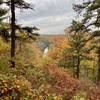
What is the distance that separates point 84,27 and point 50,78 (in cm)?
833

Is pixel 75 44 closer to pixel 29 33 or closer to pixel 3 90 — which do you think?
pixel 29 33

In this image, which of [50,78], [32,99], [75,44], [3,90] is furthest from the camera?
[75,44]

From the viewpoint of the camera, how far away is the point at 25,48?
246ft

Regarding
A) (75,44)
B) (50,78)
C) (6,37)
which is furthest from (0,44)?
(50,78)

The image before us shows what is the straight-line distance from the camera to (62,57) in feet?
206

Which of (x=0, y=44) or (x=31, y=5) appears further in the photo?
(x=0, y=44)

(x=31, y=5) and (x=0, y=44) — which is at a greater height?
(x=31, y=5)

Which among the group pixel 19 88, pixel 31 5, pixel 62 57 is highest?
pixel 31 5

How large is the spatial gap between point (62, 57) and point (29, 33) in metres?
37.7

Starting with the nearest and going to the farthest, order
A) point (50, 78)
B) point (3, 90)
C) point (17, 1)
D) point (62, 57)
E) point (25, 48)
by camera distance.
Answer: point (3, 90) → point (50, 78) → point (17, 1) → point (62, 57) → point (25, 48)

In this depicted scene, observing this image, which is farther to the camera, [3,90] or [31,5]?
[31,5]

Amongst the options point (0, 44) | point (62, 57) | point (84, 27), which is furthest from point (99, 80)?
point (62, 57)

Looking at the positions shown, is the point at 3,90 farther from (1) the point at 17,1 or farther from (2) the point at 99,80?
(2) the point at 99,80

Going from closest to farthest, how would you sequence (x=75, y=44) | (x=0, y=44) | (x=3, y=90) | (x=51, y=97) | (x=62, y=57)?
(x=3, y=90) → (x=51, y=97) → (x=0, y=44) → (x=75, y=44) → (x=62, y=57)
